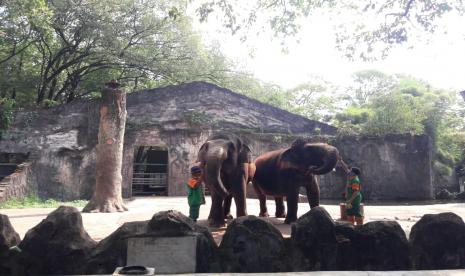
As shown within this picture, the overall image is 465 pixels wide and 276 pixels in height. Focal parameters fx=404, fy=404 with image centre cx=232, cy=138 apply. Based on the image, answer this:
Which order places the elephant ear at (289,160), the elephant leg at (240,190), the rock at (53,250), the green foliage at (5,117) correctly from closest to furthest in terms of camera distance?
the rock at (53,250) < the elephant leg at (240,190) < the elephant ear at (289,160) < the green foliage at (5,117)

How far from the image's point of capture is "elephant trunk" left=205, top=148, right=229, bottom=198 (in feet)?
22.3

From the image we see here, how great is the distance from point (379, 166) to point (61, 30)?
17.6 meters

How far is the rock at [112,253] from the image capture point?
497cm

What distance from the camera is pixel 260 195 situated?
8914mm

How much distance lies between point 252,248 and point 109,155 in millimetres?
6699

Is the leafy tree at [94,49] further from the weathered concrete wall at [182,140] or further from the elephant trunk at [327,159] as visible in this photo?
the elephant trunk at [327,159]

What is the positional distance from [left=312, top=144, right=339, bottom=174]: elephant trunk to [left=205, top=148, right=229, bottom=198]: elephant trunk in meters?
1.93

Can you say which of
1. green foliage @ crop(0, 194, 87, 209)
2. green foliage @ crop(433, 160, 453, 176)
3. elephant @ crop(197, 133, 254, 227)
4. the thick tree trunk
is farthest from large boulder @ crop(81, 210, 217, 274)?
green foliage @ crop(433, 160, 453, 176)

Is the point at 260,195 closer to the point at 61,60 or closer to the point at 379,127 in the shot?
the point at 379,127

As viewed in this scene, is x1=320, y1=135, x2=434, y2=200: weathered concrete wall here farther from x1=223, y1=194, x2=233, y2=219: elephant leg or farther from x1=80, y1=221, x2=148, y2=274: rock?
x1=80, y1=221, x2=148, y2=274: rock

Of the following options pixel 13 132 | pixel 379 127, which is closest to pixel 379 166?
pixel 379 127

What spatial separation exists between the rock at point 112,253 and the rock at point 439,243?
354 cm

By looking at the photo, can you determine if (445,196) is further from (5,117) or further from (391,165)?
(5,117)

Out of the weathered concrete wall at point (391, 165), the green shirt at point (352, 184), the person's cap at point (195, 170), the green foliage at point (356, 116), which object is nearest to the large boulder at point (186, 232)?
the person's cap at point (195, 170)
